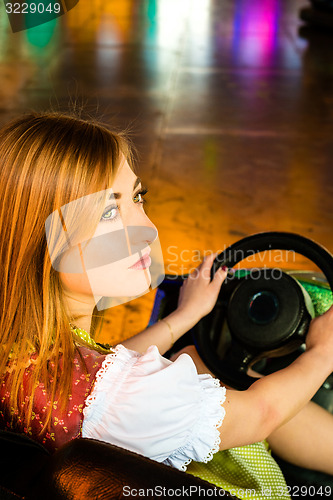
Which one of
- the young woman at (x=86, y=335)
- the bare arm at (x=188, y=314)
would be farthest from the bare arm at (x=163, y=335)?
the young woman at (x=86, y=335)

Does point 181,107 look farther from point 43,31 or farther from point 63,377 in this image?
point 63,377

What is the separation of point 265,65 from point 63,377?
550 centimetres

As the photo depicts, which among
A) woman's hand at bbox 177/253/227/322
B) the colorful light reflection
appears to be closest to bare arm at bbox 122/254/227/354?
woman's hand at bbox 177/253/227/322

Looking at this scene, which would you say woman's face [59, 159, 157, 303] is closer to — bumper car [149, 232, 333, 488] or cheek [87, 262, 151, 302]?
cheek [87, 262, 151, 302]

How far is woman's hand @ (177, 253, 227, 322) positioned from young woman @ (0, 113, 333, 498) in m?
0.31

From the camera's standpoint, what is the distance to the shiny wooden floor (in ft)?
10.8

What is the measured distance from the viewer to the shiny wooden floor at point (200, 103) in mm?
3307

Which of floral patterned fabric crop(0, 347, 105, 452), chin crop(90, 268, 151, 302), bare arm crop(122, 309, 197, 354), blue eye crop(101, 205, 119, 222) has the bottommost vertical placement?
bare arm crop(122, 309, 197, 354)

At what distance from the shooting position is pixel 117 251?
3.91 ft

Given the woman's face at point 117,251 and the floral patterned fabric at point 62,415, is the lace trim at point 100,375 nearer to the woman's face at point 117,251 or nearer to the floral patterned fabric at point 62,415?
the floral patterned fabric at point 62,415

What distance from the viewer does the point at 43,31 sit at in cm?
749

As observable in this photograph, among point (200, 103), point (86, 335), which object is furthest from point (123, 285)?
point (200, 103)

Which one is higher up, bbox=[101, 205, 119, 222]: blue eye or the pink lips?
bbox=[101, 205, 119, 222]: blue eye

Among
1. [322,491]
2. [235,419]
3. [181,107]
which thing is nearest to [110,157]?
[235,419]
